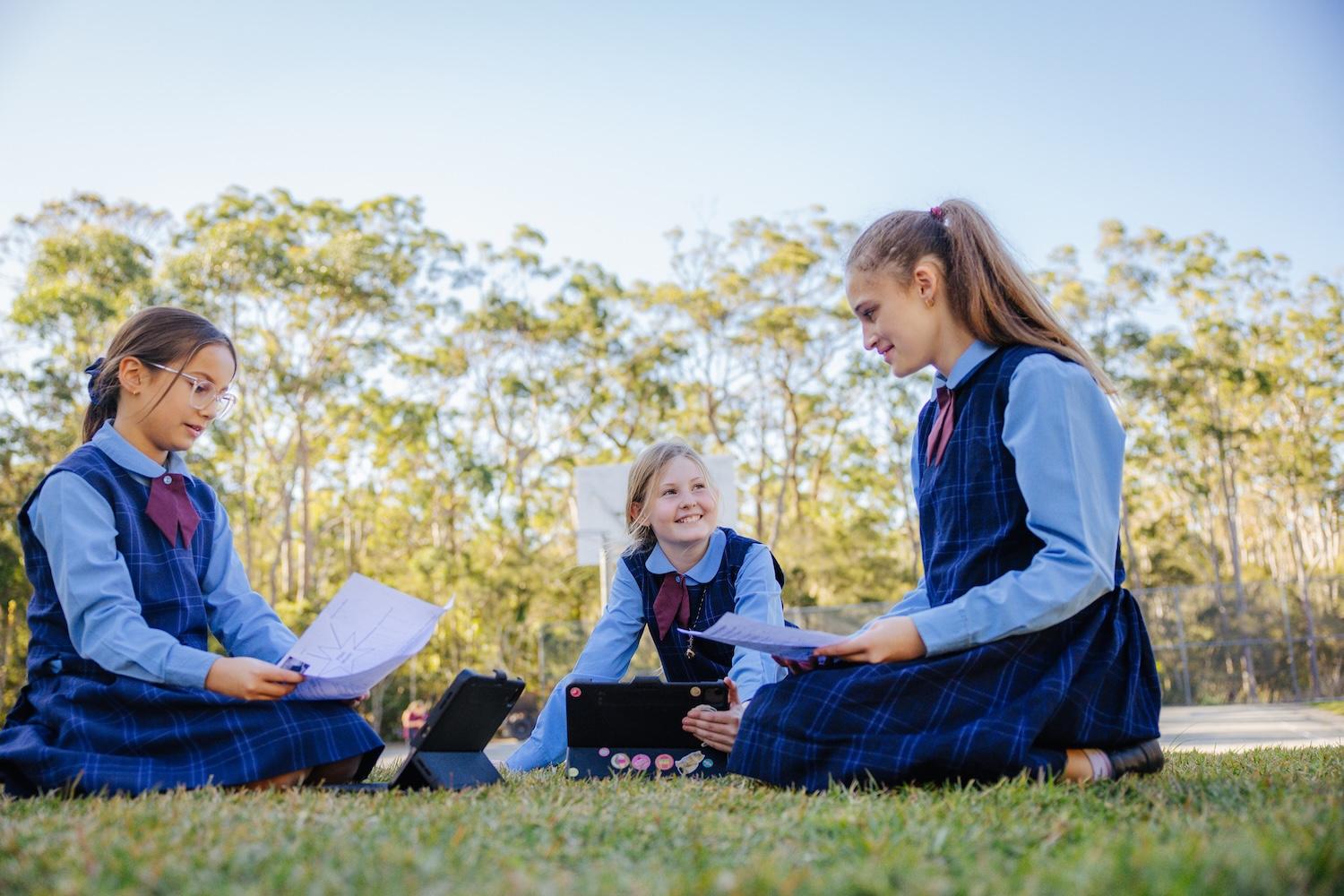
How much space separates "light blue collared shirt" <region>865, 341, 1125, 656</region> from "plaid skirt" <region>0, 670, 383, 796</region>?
134 centimetres

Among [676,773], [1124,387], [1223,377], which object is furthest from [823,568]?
[676,773]

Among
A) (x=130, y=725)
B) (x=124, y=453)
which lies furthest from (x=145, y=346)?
(x=130, y=725)

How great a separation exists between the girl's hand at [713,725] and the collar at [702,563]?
0.72 m

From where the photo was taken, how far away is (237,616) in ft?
9.04

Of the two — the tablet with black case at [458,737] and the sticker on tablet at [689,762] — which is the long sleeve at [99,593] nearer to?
the tablet with black case at [458,737]

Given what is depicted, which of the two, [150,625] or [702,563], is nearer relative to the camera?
[150,625]

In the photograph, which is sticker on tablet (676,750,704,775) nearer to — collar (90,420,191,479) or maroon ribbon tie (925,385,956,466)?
maroon ribbon tie (925,385,956,466)

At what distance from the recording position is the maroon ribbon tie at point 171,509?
2.55 metres

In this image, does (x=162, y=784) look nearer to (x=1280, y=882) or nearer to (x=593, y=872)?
(x=593, y=872)

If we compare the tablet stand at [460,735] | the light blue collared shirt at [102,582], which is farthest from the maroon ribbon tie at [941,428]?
the light blue collared shirt at [102,582]

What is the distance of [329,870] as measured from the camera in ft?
4.25

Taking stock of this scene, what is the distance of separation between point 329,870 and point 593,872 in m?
0.31

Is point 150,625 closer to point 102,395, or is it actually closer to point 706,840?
point 102,395

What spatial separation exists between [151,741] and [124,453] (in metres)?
0.69
